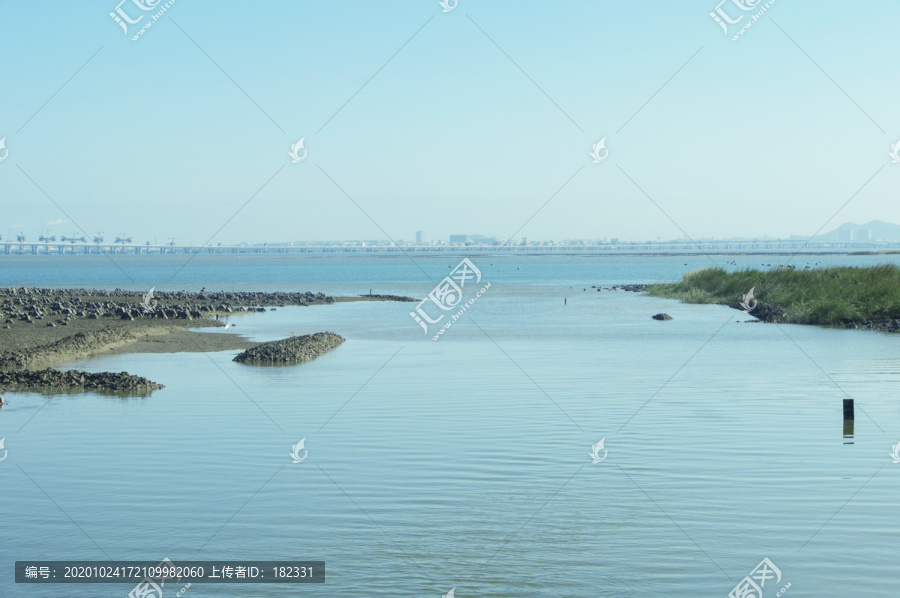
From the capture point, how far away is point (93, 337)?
29703 mm

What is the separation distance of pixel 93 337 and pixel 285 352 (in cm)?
838

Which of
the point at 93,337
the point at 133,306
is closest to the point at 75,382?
the point at 93,337

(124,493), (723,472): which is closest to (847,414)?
(723,472)

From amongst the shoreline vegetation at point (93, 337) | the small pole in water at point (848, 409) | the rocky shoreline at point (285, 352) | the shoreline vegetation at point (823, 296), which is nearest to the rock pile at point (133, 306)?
the shoreline vegetation at point (93, 337)

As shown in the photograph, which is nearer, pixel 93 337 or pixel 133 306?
pixel 93 337

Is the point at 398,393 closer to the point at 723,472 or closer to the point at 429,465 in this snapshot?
the point at 429,465

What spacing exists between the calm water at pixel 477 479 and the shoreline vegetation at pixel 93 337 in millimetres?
1543

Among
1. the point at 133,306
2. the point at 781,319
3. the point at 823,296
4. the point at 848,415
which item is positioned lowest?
the point at 848,415

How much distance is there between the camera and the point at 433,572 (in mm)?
8609

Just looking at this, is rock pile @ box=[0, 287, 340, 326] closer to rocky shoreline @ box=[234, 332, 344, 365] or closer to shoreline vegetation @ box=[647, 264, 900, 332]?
rocky shoreline @ box=[234, 332, 344, 365]

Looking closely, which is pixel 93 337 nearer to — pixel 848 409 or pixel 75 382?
pixel 75 382

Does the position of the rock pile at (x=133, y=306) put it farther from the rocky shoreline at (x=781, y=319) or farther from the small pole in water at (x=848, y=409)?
the small pole in water at (x=848, y=409)

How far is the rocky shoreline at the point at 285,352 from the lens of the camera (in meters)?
25.3

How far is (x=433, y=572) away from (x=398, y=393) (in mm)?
10910
